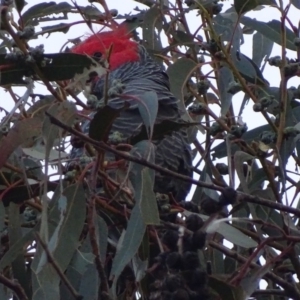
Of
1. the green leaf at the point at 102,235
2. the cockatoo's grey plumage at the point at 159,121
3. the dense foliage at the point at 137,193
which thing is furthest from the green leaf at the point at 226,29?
the green leaf at the point at 102,235

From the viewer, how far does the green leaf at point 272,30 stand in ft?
5.76

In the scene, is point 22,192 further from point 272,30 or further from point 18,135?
point 272,30

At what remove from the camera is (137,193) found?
135cm

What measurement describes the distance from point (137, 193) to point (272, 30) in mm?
619

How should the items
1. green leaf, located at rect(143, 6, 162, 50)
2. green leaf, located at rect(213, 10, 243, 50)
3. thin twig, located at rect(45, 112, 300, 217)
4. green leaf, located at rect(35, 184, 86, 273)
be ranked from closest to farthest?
thin twig, located at rect(45, 112, 300, 217)
green leaf, located at rect(35, 184, 86, 273)
green leaf, located at rect(213, 10, 243, 50)
green leaf, located at rect(143, 6, 162, 50)

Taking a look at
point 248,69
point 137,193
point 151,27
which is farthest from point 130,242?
point 151,27

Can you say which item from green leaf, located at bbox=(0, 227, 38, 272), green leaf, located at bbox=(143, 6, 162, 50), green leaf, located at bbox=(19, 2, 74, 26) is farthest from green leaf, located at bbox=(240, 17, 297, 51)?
green leaf, located at bbox=(0, 227, 38, 272)

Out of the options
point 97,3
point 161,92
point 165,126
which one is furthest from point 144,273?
point 161,92

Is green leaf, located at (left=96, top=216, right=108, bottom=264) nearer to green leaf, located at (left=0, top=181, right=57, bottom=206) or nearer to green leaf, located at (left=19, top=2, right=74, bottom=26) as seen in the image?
green leaf, located at (left=0, top=181, right=57, bottom=206)

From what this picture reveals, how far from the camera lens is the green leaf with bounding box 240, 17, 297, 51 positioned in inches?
69.1

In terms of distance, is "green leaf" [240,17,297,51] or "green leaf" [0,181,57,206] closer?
"green leaf" [0,181,57,206]

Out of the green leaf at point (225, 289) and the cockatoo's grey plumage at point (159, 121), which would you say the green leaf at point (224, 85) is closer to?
the cockatoo's grey plumage at point (159, 121)

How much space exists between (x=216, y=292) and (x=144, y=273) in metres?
0.14

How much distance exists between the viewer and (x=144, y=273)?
4.57 feet
